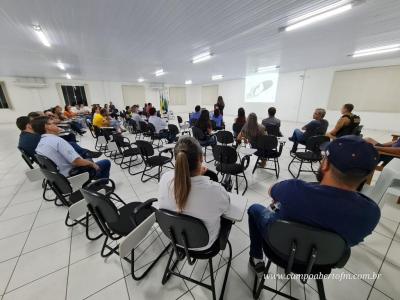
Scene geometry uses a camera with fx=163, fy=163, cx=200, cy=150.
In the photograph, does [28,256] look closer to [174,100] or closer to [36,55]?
[36,55]

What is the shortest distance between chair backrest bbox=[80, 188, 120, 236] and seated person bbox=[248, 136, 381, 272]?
115 cm

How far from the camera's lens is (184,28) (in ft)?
11.4

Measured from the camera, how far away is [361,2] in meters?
2.49

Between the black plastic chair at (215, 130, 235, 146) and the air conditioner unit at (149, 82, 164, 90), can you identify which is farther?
the air conditioner unit at (149, 82, 164, 90)

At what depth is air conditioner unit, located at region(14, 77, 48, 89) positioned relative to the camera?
1017cm

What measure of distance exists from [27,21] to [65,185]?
369 cm

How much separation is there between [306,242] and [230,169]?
1668 mm

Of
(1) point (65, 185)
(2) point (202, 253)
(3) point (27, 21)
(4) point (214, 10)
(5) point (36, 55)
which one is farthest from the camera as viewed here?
(5) point (36, 55)

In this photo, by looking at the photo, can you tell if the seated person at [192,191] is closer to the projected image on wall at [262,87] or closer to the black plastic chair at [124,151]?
the black plastic chair at [124,151]

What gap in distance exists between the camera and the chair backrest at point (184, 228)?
0.93 m

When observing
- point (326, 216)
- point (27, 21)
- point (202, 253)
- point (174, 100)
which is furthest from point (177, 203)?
point (174, 100)

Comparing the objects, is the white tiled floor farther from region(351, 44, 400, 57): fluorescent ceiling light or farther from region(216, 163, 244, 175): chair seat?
region(351, 44, 400, 57): fluorescent ceiling light

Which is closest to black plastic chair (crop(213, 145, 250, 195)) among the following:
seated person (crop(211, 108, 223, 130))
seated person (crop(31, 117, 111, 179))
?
seated person (crop(31, 117, 111, 179))

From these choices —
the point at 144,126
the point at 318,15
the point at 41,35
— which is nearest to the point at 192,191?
the point at 318,15
